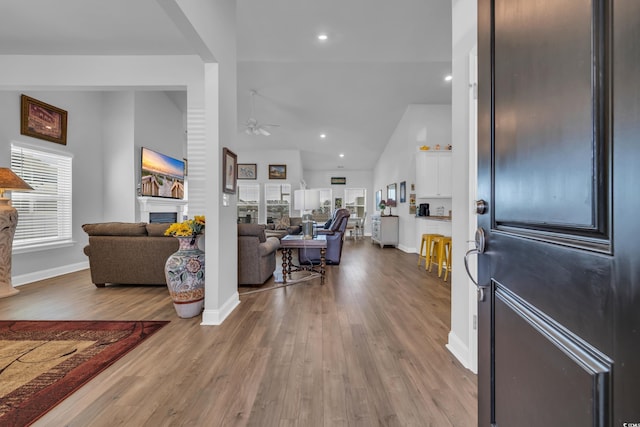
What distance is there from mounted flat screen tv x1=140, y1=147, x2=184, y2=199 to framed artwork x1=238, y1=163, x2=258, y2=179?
2577 mm

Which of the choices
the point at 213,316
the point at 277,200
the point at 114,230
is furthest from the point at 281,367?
the point at 277,200

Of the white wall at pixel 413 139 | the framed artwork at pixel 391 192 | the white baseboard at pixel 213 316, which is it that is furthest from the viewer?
the framed artwork at pixel 391 192

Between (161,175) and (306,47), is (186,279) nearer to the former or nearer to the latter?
(306,47)

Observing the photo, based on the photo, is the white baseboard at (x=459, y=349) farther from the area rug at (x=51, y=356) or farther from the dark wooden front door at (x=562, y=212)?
the area rug at (x=51, y=356)

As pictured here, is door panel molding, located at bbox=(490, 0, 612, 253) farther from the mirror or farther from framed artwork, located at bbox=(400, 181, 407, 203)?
the mirror

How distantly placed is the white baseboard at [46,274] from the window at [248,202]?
484 centimetres

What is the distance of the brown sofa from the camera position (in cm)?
355

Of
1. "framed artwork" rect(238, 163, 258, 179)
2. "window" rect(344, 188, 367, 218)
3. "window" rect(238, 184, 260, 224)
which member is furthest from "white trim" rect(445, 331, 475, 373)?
"window" rect(344, 188, 367, 218)

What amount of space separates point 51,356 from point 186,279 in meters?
0.97

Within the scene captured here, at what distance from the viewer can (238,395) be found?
1.52 meters

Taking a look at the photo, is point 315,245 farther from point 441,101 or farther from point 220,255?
point 441,101

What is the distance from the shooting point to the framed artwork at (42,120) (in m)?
3.79

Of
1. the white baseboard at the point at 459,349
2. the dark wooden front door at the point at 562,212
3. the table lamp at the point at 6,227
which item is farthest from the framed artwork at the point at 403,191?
the table lamp at the point at 6,227

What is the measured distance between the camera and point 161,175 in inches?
230
